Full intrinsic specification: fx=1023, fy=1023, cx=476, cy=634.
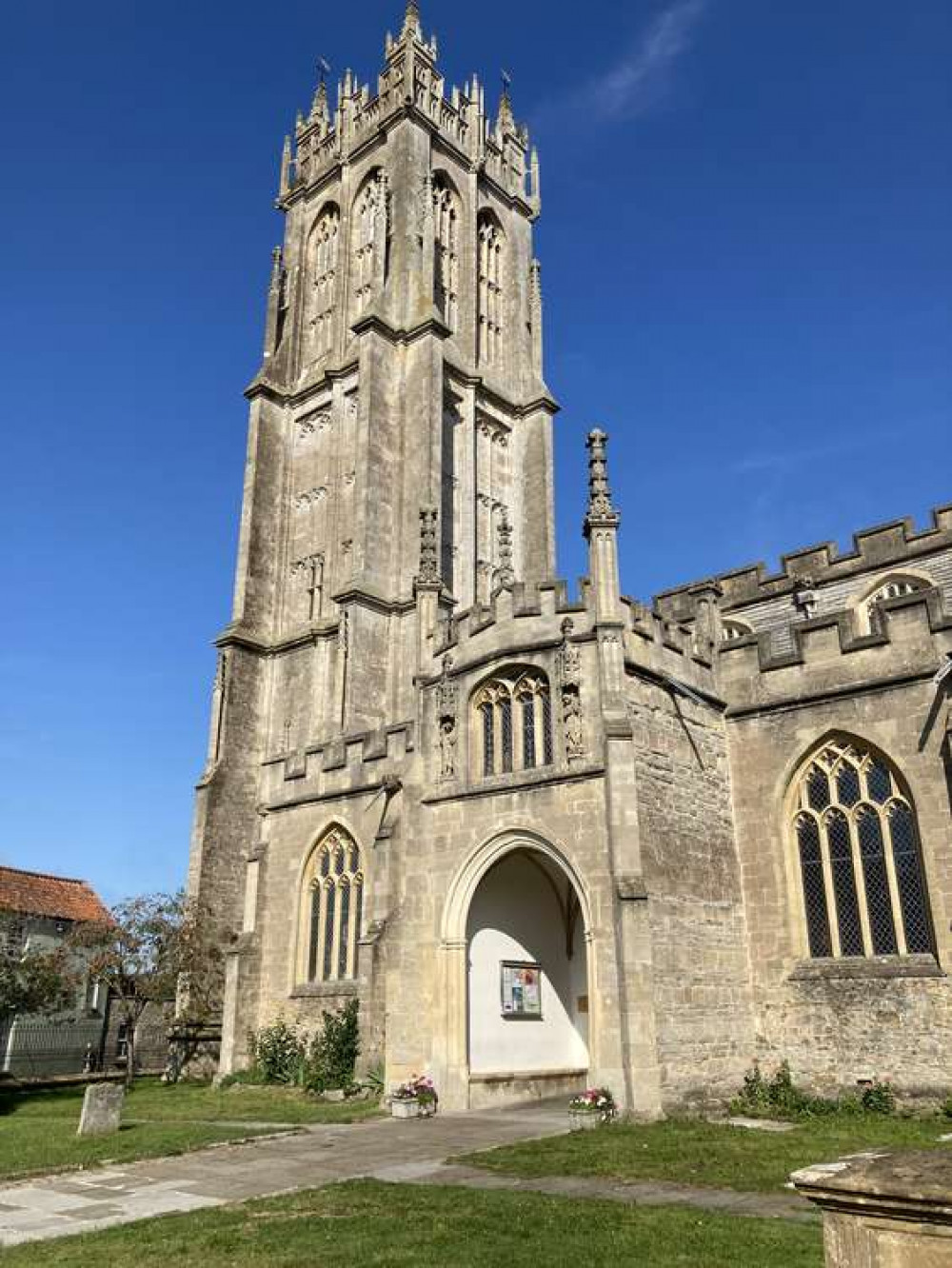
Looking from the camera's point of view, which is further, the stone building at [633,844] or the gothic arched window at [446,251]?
the gothic arched window at [446,251]

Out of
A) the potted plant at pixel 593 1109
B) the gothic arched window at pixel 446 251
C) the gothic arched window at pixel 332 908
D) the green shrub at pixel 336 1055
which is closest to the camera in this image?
the potted plant at pixel 593 1109

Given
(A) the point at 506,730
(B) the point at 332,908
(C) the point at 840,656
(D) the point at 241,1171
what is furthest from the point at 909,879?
(B) the point at 332,908

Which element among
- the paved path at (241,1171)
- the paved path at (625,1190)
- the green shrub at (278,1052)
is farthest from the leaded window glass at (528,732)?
the green shrub at (278,1052)

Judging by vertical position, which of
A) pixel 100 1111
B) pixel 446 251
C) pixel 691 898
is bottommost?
pixel 100 1111

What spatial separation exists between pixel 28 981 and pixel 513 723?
508 inches

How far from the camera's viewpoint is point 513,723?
18766mm

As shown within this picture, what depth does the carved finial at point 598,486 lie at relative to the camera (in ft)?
60.4

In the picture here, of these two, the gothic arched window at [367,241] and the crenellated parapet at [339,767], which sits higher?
the gothic arched window at [367,241]

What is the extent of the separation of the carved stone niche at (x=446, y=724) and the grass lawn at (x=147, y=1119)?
609 cm

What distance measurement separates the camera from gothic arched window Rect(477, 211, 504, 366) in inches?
1730

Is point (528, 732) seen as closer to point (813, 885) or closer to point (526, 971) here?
point (526, 971)

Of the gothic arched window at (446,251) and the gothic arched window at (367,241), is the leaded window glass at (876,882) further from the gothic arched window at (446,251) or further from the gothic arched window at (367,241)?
the gothic arched window at (367,241)

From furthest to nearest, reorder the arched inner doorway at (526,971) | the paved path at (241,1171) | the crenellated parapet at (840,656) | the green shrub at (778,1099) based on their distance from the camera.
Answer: the arched inner doorway at (526,971)
the crenellated parapet at (840,656)
the green shrub at (778,1099)
the paved path at (241,1171)

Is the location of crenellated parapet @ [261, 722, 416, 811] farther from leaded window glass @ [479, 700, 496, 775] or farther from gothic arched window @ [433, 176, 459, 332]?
gothic arched window @ [433, 176, 459, 332]
